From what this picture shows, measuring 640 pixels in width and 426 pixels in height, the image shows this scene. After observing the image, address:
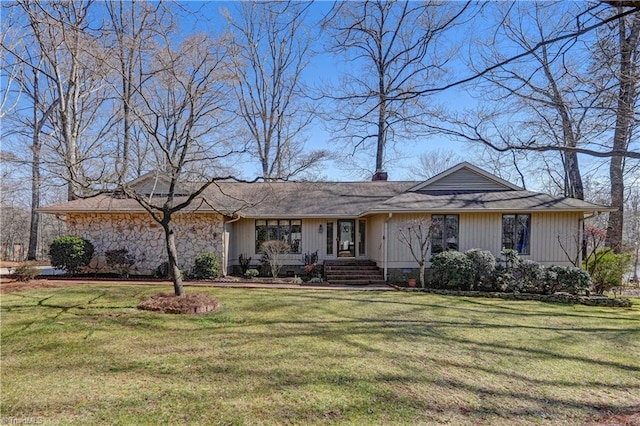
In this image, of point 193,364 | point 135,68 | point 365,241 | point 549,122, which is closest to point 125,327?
point 193,364

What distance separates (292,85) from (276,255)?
1557 centimetres

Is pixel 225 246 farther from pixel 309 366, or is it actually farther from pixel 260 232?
pixel 309 366

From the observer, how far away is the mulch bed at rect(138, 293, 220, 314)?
24.6 feet

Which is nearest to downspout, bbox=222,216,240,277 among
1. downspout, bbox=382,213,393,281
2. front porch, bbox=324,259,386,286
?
front porch, bbox=324,259,386,286

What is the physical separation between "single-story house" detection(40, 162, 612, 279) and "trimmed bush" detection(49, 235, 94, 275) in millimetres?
891

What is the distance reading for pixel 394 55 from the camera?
5.18 meters

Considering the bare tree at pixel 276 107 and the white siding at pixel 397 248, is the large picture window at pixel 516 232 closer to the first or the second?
the white siding at pixel 397 248

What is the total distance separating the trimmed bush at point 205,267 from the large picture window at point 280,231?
2449 millimetres

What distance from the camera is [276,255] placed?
46.4 feet

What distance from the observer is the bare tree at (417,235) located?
12.6 m

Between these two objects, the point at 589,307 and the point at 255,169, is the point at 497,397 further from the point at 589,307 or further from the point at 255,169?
the point at 255,169

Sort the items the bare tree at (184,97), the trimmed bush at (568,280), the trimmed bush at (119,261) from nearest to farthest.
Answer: the bare tree at (184,97)
the trimmed bush at (568,280)
the trimmed bush at (119,261)

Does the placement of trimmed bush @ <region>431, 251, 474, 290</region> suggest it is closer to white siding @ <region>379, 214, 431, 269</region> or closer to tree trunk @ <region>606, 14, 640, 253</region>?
white siding @ <region>379, 214, 431, 269</region>

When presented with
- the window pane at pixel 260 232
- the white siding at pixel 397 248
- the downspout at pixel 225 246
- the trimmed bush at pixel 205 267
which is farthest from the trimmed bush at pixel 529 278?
the trimmed bush at pixel 205 267
